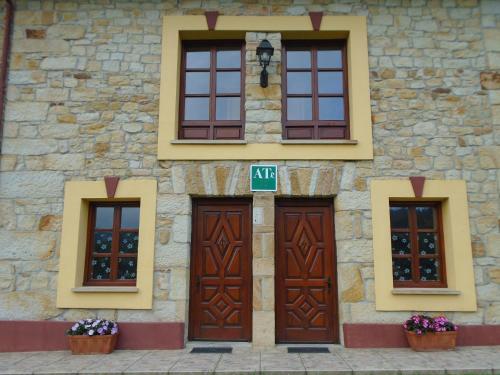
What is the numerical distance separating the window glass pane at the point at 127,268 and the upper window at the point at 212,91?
193cm

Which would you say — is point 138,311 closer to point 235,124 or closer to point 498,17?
point 235,124

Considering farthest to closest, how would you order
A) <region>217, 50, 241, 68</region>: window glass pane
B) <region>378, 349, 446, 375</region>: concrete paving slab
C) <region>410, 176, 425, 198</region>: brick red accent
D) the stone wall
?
<region>217, 50, 241, 68</region>: window glass pane < <region>410, 176, 425, 198</region>: brick red accent < the stone wall < <region>378, 349, 446, 375</region>: concrete paving slab

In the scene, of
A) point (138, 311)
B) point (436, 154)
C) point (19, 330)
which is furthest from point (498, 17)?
point (19, 330)

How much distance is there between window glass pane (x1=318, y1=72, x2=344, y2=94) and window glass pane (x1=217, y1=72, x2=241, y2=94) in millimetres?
1237

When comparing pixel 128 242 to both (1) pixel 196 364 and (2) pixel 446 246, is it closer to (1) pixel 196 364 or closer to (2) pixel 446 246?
(1) pixel 196 364

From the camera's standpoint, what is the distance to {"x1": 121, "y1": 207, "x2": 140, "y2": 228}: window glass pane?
5805 mm

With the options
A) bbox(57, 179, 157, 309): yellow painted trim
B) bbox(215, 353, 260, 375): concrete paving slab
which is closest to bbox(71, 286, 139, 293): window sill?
bbox(57, 179, 157, 309): yellow painted trim

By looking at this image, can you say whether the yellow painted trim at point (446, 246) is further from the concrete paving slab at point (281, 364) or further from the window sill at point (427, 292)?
the concrete paving slab at point (281, 364)

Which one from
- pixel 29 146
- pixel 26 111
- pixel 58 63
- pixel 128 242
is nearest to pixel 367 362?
pixel 128 242

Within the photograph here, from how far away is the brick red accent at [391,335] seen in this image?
5.32 metres

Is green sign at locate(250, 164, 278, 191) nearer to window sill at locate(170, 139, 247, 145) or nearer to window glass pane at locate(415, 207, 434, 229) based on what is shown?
window sill at locate(170, 139, 247, 145)

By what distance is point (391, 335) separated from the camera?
17.5 ft

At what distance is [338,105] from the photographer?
242 inches

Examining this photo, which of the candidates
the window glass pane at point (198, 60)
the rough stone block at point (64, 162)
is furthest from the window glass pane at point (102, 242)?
the window glass pane at point (198, 60)
